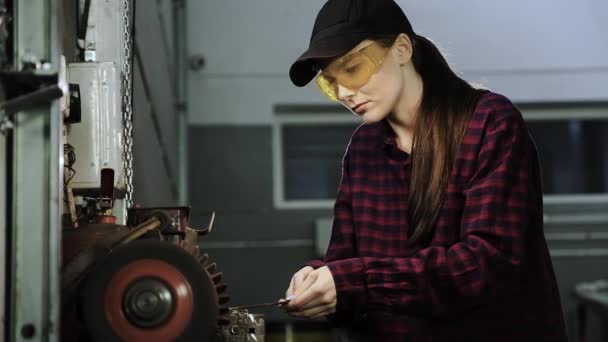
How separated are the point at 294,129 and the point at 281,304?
4.04 meters

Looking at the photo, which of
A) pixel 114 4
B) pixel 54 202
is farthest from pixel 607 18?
pixel 54 202

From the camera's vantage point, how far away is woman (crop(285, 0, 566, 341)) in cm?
175

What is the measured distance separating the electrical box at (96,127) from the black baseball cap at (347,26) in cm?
53

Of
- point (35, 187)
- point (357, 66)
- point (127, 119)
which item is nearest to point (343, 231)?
point (357, 66)

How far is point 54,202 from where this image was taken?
5.07 ft

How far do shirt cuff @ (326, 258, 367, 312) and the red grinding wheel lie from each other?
0.33 meters

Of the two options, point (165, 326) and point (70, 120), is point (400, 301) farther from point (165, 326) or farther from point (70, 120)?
point (70, 120)

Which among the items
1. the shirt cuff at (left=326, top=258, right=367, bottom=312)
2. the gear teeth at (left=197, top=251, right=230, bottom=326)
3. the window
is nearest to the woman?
the shirt cuff at (left=326, top=258, right=367, bottom=312)

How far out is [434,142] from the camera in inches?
74.2

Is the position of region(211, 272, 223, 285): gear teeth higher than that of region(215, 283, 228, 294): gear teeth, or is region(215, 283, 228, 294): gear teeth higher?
region(211, 272, 223, 285): gear teeth

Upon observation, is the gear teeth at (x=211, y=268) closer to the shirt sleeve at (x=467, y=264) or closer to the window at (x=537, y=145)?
the shirt sleeve at (x=467, y=264)

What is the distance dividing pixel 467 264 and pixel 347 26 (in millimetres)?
517

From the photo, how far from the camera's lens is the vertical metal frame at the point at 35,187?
1510mm

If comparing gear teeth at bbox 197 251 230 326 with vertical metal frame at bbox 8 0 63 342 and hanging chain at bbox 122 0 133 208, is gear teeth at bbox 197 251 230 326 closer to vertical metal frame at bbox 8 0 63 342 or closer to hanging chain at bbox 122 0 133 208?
vertical metal frame at bbox 8 0 63 342
